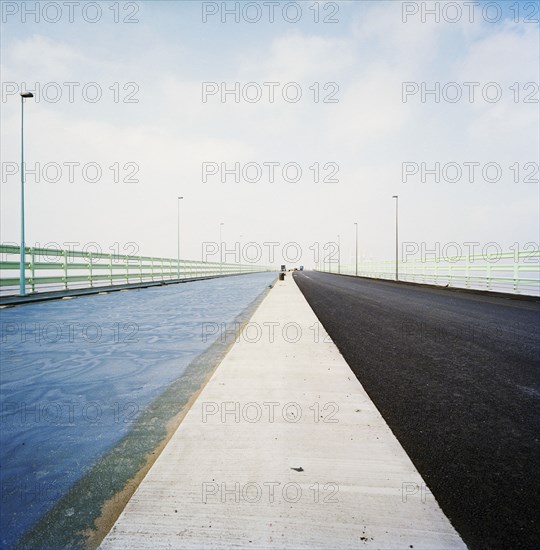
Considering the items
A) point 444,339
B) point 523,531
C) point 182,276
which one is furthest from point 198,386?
point 182,276

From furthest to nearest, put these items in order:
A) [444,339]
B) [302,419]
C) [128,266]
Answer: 1. [128,266]
2. [444,339]
3. [302,419]

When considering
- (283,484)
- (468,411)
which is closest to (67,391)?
(283,484)

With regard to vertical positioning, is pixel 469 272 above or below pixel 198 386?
above

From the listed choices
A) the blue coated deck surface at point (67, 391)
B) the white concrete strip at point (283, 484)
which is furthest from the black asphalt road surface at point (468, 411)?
the blue coated deck surface at point (67, 391)

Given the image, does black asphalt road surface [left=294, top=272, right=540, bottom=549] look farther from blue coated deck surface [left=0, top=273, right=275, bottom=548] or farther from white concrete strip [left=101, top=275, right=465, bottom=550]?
blue coated deck surface [left=0, top=273, right=275, bottom=548]

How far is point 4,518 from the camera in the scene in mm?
1648

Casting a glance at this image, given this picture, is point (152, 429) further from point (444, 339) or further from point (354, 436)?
point (444, 339)

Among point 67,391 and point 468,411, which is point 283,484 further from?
point 67,391

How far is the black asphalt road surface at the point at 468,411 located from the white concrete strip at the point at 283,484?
0.21m

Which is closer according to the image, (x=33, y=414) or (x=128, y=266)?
(x=33, y=414)

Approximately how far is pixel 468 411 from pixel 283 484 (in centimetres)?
192

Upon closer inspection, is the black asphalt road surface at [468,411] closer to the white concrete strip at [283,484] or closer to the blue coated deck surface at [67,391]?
the white concrete strip at [283,484]

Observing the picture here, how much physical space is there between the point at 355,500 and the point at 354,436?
2.04ft

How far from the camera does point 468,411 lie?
284 cm
